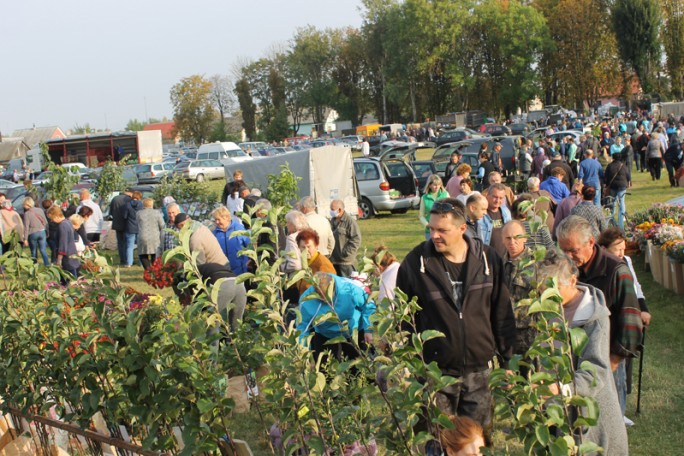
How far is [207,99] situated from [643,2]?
48.8 meters

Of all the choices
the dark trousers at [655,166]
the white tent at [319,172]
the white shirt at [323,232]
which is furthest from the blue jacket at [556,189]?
the dark trousers at [655,166]

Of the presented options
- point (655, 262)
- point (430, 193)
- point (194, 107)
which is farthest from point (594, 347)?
point (194, 107)

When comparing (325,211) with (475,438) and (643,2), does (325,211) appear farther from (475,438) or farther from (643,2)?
(643,2)

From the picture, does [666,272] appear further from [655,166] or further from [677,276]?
[655,166]

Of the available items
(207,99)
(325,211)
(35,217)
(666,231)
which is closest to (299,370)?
(666,231)

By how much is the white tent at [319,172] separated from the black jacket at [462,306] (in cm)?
1400

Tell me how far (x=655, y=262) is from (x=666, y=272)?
0.53 metres

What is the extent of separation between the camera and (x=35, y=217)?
51.2 feet

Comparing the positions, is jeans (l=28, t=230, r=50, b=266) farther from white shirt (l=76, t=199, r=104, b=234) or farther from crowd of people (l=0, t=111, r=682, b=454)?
crowd of people (l=0, t=111, r=682, b=454)

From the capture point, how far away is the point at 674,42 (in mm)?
71000

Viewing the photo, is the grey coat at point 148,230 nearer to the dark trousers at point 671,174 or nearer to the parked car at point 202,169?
the dark trousers at point 671,174

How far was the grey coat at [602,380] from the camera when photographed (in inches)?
146

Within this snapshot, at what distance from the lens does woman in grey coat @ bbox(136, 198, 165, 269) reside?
1395cm

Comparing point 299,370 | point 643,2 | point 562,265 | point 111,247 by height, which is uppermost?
point 643,2
